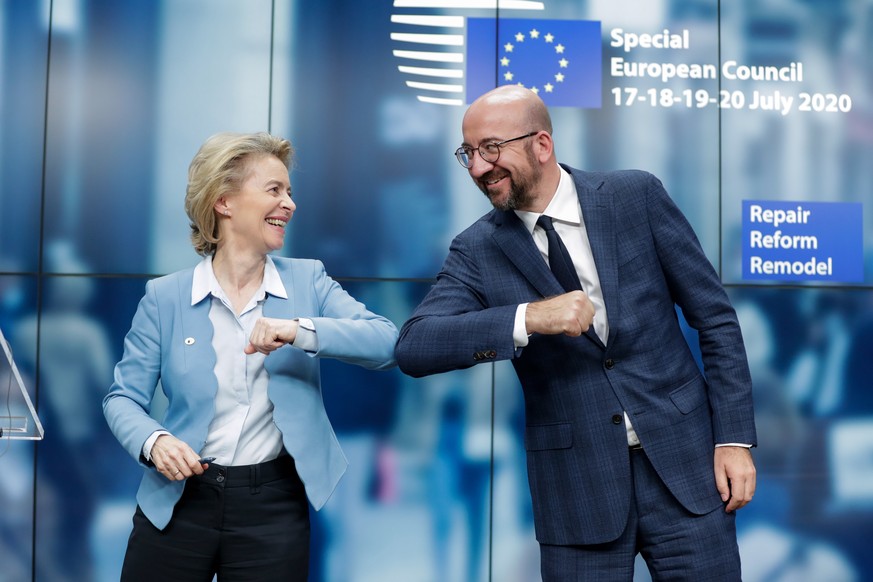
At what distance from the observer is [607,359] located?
2.11 metres

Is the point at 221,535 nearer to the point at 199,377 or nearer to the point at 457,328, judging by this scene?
the point at 199,377

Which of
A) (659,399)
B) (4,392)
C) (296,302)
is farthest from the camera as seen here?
(4,392)

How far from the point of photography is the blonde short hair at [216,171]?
2.26 metres

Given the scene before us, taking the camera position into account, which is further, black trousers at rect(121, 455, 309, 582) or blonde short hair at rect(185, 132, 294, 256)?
blonde short hair at rect(185, 132, 294, 256)

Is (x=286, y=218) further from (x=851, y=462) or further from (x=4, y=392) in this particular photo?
(x=851, y=462)

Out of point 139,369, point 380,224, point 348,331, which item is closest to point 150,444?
point 139,369

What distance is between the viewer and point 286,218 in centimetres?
229

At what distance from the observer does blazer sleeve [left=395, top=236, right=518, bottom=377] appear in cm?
202

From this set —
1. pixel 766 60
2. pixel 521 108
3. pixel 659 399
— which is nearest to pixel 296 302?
pixel 521 108

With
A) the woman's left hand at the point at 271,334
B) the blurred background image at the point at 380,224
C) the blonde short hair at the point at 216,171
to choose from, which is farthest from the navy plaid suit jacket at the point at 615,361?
the blurred background image at the point at 380,224

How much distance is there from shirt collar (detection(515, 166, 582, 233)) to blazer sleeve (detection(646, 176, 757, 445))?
0.18 metres

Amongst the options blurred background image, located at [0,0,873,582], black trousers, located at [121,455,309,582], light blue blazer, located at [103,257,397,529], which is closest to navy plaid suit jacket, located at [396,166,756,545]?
light blue blazer, located at [103,257,397,529]

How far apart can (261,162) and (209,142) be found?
5.6 inches

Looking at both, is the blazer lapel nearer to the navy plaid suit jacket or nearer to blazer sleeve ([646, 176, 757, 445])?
the navy plaid suit jacket
